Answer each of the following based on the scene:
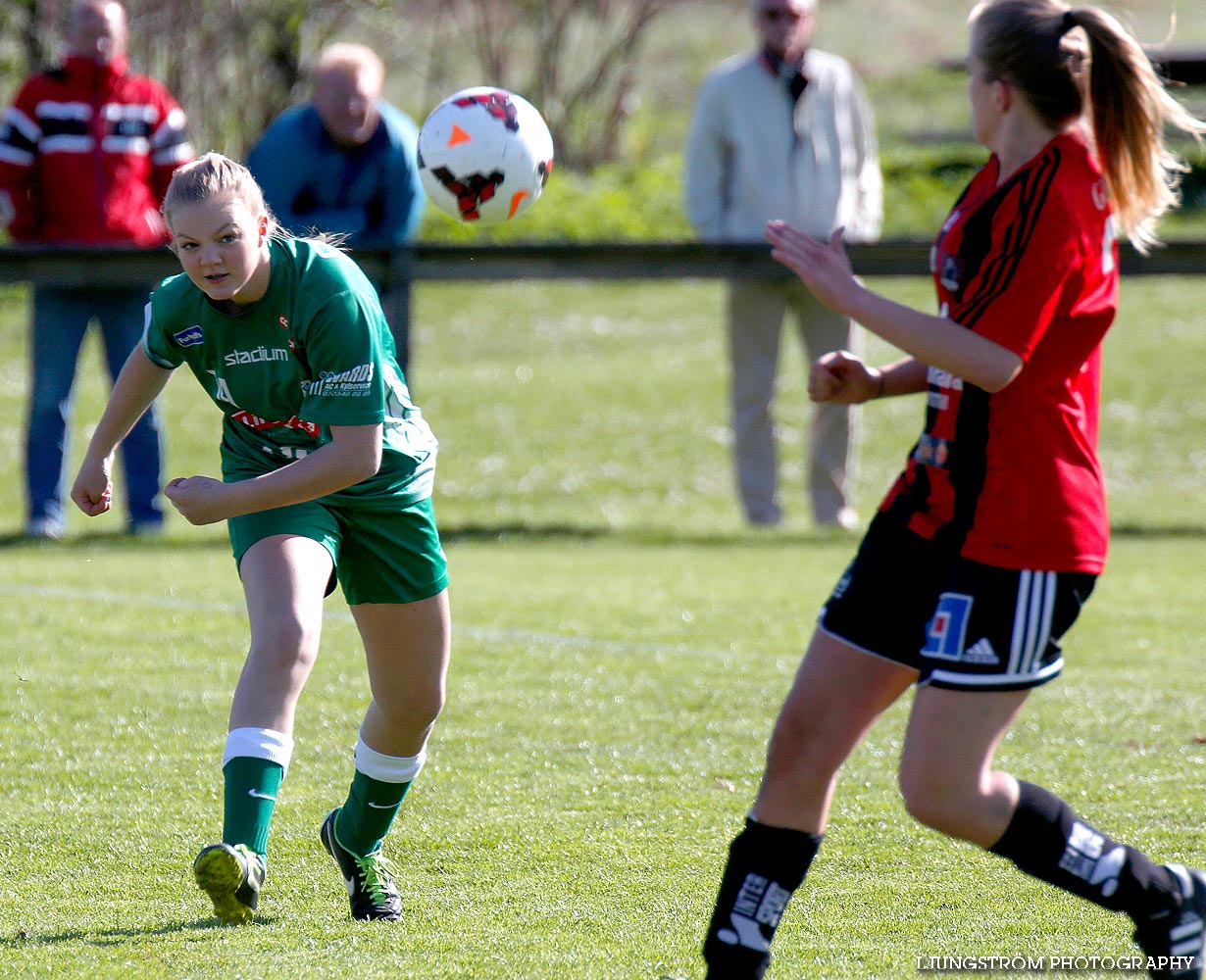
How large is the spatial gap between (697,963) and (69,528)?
7.00 meters

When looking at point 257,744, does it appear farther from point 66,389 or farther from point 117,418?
point 66,389

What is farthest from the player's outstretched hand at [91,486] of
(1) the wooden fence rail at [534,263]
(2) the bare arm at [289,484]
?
(1) the wooden fence rail at [534,263]

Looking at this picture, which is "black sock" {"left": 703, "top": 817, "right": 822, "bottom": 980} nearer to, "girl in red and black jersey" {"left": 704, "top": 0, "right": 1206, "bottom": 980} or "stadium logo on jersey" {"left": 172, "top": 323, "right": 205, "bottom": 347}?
"girl in red and black jersey" {"left": 704, "top": 0, "right": 1206, "bottom": 980}

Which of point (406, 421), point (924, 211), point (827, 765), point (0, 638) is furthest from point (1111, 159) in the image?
point (924, 211)

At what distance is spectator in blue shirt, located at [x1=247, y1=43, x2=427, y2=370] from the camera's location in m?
8.24

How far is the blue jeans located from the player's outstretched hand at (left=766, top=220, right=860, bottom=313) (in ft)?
19.8

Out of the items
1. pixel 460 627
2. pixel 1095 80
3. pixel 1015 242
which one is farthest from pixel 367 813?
pixel 460 627

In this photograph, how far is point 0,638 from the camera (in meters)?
6.28

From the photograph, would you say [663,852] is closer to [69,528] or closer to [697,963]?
[697,963]

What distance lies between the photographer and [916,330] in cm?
280

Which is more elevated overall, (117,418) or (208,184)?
(208,184)

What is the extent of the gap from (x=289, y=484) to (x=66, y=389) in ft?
19.0

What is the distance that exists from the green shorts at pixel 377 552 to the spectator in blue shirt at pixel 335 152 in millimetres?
4882

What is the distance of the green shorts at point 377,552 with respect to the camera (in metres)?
3.56
